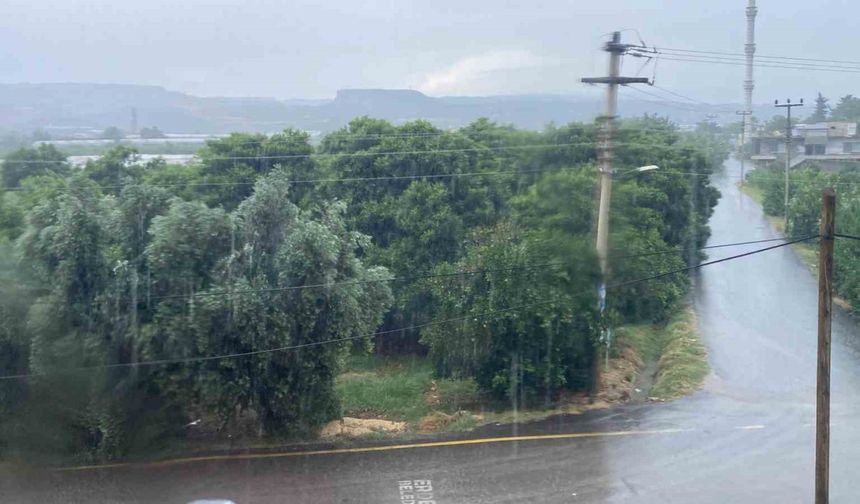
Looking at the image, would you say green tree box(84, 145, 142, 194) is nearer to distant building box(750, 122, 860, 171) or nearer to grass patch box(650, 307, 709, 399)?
grass patch box(650, 307, 709, 399)

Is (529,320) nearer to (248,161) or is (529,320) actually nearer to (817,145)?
(248,161)

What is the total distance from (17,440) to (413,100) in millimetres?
20875

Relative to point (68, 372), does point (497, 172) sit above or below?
above

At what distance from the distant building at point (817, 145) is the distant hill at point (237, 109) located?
76.3 inches

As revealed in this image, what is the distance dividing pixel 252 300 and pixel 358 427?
8.56 ft

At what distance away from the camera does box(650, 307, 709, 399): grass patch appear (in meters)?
14.0

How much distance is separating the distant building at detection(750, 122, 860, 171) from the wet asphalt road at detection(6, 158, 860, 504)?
16.6 m

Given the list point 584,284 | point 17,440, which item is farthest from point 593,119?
point 17,440

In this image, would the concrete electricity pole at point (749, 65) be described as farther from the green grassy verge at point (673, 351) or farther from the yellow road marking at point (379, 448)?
the yellow road marking at point (379, 448)

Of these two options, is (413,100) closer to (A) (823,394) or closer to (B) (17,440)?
(B) (17,440)

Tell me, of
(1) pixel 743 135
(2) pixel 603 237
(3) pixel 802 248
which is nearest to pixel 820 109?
(1) pixel 743 135

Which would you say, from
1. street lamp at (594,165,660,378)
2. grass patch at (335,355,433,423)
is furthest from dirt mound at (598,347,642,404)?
grass patch at (335,355,433,423)

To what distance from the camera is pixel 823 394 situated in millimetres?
8500

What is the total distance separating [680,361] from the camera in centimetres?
1554
